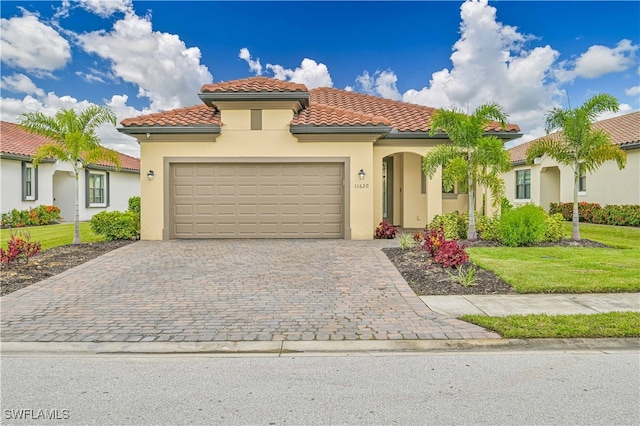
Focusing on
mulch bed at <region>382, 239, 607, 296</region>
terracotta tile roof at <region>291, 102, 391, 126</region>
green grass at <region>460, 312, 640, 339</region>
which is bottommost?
green grass at <region>460, 312, 640, 339</region>

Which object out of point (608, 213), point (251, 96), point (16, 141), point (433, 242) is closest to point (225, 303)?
point (433, 242)

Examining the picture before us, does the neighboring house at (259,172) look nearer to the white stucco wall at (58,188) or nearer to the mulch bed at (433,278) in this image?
the mulch bed at (433,278)

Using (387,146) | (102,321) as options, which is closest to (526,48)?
(387,146)

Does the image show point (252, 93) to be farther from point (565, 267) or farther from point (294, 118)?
point (565, 267)

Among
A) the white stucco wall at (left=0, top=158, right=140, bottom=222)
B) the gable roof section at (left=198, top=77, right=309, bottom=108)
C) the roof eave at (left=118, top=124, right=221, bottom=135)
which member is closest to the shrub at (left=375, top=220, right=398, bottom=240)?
the gable roof section at (left=198, top=77, right=309, bottom=108)

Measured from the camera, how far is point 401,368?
4.12m

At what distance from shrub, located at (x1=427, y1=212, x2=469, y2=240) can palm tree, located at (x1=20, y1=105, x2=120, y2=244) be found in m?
10.4

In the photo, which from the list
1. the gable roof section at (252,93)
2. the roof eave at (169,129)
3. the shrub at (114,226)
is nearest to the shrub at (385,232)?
the gable roof section at (252,93)

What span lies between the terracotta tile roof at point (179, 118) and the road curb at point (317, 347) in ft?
31.6

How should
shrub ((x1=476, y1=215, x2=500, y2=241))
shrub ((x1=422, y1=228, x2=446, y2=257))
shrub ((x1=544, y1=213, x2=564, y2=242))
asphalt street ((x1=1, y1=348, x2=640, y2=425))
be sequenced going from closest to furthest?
asphalt street ((x1=1, y1=348, x2=640, y2=425)), shrub ((x1=422, y1=228, x2=446, y2=257)), shrub ((x1=544, y1=213, x2=564, y2=242)), shrub ((x1=476, y1=215, x2=500, y2=241))

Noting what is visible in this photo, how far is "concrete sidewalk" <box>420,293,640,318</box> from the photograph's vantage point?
5895 millimetres

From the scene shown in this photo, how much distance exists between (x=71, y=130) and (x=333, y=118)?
7874mm

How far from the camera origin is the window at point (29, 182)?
19953mm

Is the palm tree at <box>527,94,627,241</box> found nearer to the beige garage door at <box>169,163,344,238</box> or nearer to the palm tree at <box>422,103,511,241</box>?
the palm tree at <box>422,103,511,241</box>
